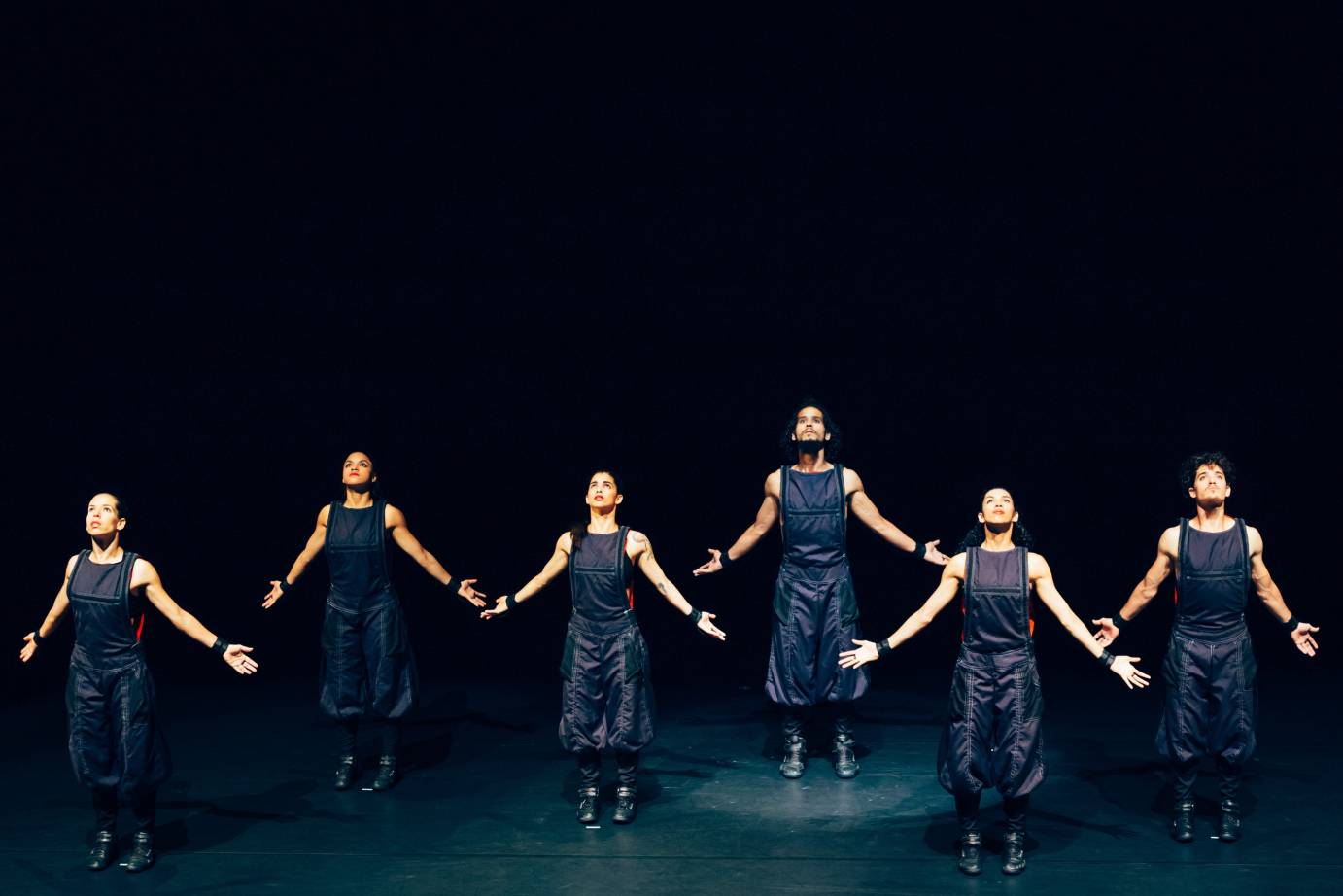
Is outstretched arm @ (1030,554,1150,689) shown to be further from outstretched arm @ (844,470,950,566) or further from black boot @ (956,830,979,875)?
outstretched arm @ (844,470,950,566)

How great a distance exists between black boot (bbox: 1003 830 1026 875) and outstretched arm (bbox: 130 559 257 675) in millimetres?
2770

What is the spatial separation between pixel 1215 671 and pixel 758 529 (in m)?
2.02

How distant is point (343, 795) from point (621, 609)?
147 cm

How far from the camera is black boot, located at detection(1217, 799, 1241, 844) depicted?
4.88m

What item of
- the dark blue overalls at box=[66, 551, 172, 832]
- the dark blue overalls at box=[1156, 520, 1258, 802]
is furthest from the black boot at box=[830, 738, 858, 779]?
the dark blue overalls at box=[66, 551, 172, 832]

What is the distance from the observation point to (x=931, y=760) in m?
5.91

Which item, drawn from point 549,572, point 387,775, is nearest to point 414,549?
point 549,572

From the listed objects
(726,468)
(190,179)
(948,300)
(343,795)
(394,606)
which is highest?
(190,179)

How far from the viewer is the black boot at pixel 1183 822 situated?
16.0 feet

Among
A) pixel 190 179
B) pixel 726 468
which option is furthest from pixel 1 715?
pixel 726 468

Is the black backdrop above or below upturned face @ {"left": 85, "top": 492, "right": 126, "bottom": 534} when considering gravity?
above

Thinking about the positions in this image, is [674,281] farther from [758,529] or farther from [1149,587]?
[1149,587]

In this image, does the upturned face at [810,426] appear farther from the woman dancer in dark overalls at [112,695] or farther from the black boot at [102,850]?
the black boot at [102,850]

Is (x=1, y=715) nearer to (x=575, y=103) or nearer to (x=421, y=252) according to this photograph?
(x=421, y=252)
